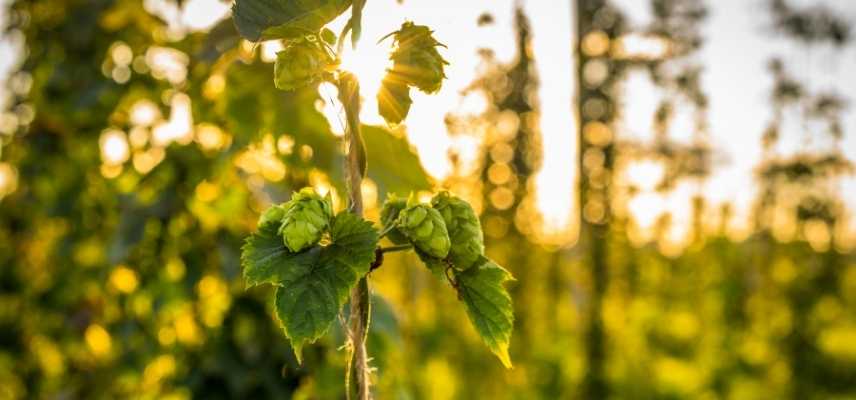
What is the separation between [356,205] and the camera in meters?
0.73

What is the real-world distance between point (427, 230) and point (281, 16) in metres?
0.21

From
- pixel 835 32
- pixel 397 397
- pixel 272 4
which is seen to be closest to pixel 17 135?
pixel 397 397

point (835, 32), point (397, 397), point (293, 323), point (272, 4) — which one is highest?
point (272, 4)

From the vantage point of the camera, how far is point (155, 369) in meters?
2.29

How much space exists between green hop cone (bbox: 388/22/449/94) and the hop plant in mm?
103

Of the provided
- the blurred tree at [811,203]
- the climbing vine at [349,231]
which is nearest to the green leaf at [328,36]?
the climbing vine at [349,231]

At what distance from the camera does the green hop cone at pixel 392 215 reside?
0.75 m

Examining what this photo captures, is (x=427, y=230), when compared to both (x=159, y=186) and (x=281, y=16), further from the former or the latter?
(x=159, y=186)

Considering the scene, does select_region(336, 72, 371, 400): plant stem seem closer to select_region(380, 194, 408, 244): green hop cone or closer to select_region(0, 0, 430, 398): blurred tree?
select_region(380, 194, 408, 244): green hop cone

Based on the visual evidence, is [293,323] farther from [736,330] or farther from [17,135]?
[736,330]

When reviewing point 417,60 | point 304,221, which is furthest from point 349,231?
point 417,60

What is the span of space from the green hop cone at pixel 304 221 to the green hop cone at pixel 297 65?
0.09m

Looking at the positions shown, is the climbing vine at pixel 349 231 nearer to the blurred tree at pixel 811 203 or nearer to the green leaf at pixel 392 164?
the green leaf at pixel 392 164

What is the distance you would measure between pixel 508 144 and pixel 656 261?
7.27 metres
